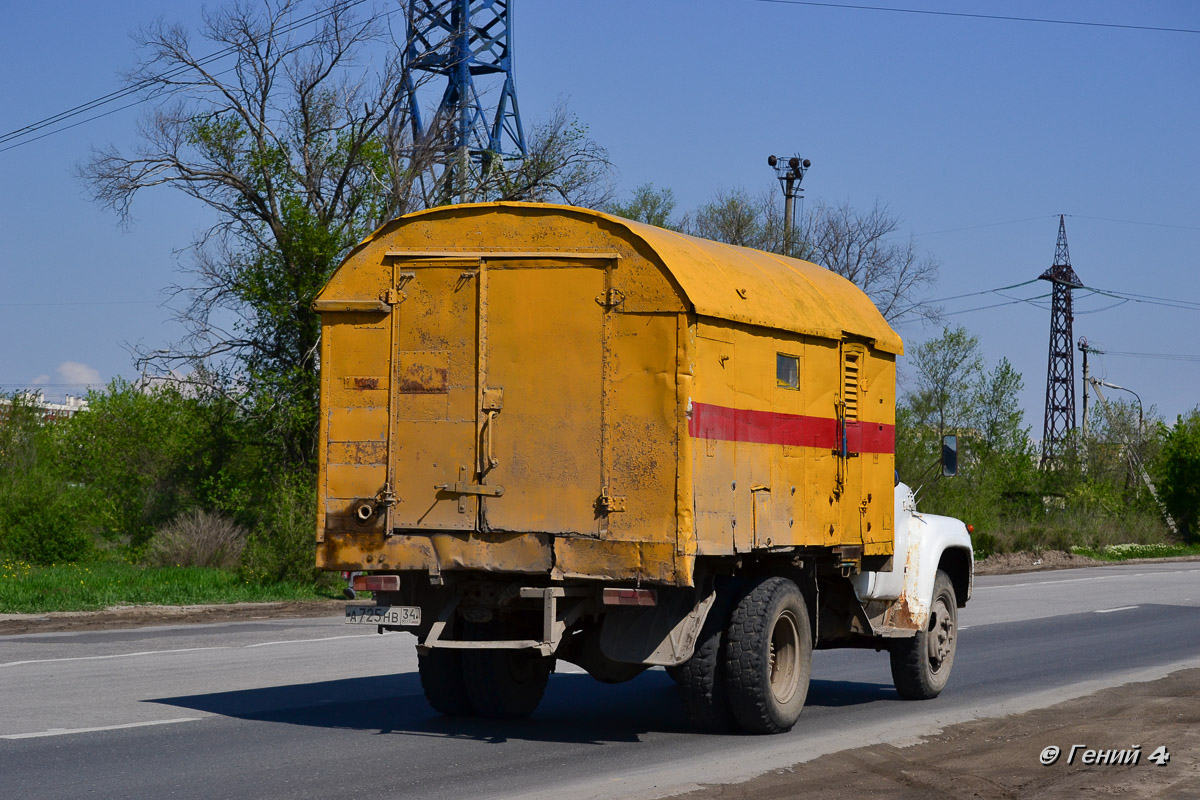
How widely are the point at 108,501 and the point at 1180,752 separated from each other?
3147 centimetres

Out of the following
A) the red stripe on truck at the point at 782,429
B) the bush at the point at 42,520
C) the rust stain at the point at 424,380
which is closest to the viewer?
the red stripe on truck at the point at 782,429

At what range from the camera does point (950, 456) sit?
11242 mm

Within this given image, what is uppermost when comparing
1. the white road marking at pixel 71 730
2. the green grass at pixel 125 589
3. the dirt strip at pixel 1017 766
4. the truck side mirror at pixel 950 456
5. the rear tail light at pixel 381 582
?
the truck side mirror at pixel 950 456

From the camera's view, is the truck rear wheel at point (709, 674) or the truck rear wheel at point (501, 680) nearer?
the truck rear wheel at point (709, 674)

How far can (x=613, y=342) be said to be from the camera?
8.52 m

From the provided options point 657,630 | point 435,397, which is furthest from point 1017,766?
point 435,397

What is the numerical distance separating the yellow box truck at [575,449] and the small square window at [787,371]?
0.07ft

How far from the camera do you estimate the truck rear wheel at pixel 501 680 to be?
9.84 meters

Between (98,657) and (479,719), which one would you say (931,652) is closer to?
(479,719)

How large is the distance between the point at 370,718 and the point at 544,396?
2.96m

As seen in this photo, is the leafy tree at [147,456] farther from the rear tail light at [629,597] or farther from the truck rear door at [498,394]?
the rear tail light at [629,597]

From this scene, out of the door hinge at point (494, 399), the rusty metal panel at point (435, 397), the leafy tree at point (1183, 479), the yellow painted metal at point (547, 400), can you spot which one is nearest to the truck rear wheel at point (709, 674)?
the yellow painted metal at point (547, 400)

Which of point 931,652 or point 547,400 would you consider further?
point 931,652

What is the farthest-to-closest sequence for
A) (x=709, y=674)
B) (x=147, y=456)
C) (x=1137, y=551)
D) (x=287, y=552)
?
(x=1137, y=551) → (x=147, y=456) → (x=287, y=552) → (x=709, y=674)
